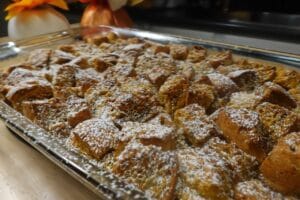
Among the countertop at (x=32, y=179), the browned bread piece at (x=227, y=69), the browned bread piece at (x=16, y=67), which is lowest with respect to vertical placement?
the countertop at (x=32, y=179)

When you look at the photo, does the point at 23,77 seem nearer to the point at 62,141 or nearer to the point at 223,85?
the point at 62,141

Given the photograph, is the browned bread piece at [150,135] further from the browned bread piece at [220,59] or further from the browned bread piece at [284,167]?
the browned bread piece at [220,59]

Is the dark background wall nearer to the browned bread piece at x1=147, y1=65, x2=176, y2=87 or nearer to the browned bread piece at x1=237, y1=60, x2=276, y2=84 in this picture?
the browned bread piece at x1=237, y1=60, x2=276, y2=84

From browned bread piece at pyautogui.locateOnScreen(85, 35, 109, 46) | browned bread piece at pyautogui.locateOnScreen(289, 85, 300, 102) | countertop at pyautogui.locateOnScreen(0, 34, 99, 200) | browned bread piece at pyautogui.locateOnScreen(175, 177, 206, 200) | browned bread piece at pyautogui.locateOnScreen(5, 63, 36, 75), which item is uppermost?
browned bread piece at pyautogui.locateOnScreen(289, 85, 300, 102)

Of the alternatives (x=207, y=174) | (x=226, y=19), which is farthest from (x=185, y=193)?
(x=226, y=19)

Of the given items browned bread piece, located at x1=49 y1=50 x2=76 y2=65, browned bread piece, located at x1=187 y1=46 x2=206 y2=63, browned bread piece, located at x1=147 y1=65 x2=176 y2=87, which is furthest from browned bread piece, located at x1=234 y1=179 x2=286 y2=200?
browned bread piece, located at x1=49 y1=50 x2=76 y2=65

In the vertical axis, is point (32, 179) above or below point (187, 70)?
below

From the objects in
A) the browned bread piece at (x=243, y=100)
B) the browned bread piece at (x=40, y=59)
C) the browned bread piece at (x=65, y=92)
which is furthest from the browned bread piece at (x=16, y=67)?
the browned bread piece at (x=243, y=100)
